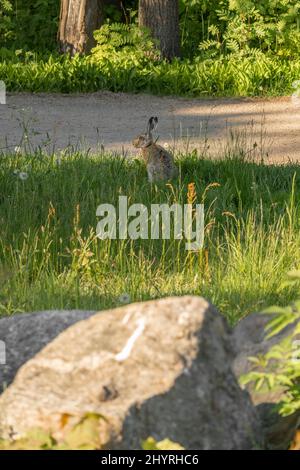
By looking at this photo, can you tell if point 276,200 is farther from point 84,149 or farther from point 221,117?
point 221,117

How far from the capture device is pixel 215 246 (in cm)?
654

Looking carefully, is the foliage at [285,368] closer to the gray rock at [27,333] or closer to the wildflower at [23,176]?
the gray rock at [27,333]

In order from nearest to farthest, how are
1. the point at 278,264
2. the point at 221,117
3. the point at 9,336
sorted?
the point at 9,336 < the point at 278,264 < the point at 221,117

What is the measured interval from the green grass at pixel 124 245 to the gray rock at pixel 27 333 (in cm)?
126

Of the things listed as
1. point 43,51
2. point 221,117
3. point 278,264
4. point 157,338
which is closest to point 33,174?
point 278,264

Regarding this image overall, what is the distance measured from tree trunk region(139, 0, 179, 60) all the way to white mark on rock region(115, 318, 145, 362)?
35.6 feet

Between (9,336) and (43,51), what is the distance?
1153 cm

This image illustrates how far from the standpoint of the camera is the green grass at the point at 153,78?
1256 centimetres

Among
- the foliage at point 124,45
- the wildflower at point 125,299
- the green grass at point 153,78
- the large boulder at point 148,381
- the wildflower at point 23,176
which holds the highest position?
the foliage at point 124,45

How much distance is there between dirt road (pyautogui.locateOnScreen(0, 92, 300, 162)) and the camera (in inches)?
391

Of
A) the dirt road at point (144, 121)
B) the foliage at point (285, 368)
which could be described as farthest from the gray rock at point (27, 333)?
the dirt road at point (144, 121)

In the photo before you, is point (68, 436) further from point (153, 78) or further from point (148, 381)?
point (153, 78)
